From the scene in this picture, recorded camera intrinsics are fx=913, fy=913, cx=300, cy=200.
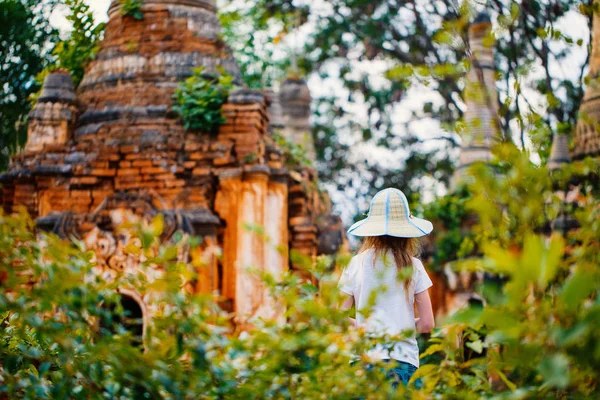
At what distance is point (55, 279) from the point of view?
241 centimetres

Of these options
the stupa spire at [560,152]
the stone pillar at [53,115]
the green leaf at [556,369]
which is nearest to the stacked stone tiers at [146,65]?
the stone pillar at [53,115]

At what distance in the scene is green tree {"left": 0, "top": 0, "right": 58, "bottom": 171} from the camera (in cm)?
1337

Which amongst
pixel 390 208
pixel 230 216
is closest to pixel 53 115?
pixel 230 216

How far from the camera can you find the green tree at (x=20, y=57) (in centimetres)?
1337

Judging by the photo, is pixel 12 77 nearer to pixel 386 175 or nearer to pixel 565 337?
Result: pixel 386 175

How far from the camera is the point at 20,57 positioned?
13.7 m

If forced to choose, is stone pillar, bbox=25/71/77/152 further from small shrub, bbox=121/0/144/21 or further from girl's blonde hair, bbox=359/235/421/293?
girl's blonde hair, bbox=359/235/421/293

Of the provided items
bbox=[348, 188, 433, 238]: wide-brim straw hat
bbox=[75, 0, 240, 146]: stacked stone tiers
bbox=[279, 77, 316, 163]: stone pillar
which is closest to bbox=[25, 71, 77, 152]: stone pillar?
bbox=[75, 0, 240, 146]: stacked stone tiers

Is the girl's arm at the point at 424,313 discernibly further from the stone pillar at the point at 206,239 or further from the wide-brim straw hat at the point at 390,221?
the stone pillar at the point at 206,239

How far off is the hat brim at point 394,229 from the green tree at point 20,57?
10510 millimetres

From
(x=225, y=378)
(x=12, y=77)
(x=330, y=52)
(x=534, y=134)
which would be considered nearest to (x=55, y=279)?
(x=225, y=378)

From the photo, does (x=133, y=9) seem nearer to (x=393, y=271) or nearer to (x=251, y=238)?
(x=251, y=238)

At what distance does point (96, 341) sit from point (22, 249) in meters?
0.33

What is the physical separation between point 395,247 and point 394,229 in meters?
0.08
